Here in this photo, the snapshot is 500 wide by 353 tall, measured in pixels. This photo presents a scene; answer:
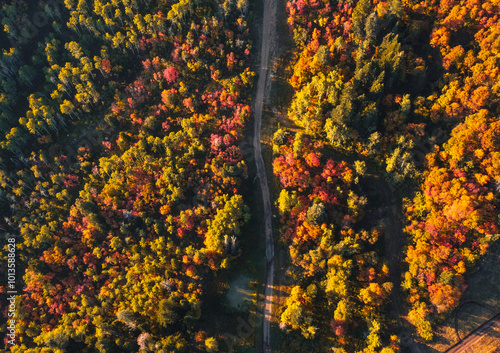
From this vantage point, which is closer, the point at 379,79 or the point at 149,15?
the point at 379,79

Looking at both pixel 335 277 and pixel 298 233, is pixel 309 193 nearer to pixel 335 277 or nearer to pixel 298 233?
pixel 298 233

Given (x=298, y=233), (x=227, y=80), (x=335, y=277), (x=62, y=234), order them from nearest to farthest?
1. (x=335, y=277)
2. (x=298, y=233)
3. (x=62, y=234)
4. (x=227, y=80)

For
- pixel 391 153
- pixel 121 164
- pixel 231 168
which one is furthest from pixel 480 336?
pixel 121 164

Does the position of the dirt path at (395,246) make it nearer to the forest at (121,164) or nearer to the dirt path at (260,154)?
the dirt path at (260,154)

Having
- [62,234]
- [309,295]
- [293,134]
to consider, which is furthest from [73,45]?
[309,295]

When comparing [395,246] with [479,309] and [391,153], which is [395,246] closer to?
[479,309]

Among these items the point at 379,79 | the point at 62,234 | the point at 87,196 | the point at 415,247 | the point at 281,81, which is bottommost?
the point at 415,247

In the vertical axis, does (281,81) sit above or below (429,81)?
above
